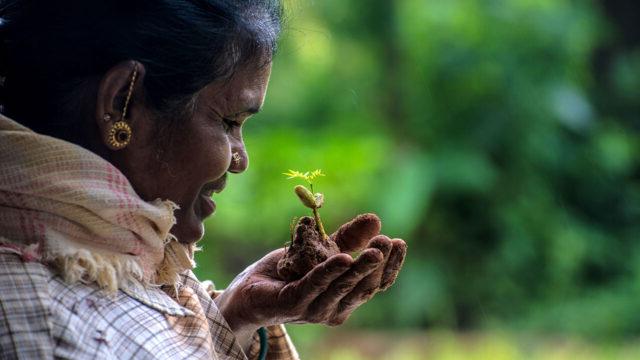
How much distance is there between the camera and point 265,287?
5.20 ft

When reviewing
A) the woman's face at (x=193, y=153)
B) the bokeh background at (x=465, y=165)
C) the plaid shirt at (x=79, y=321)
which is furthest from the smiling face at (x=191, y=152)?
the bokeh background at (x=465, y=165)

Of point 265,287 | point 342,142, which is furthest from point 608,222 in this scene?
point 265,287

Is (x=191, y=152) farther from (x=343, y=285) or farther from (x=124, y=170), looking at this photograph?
(x=343, y=285)

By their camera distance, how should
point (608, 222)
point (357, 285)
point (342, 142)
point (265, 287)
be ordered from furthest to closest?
point (608, 222)
point (342, 142)
point (265, 287)
point (357, 285)

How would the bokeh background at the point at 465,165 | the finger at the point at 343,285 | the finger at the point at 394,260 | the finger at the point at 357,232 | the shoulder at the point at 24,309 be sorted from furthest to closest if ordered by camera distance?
the bokeh background at the point at 465,165
the finger at the point at 357,232
the finger at the point at 394,260
the finger at the point at 343,285
the shoulder at the point at 24,309

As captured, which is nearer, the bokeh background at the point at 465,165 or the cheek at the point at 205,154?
the cheek at the point at 205,154

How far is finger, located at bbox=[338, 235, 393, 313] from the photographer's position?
143 cm

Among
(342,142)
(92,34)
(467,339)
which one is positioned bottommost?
(467,339)

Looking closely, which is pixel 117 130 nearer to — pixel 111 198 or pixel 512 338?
pixel 111 198

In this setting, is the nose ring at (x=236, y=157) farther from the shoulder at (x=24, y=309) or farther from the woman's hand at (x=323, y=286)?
the shoulder at (x=24, y=309)

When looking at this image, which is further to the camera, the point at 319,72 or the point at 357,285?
the point at 319,72

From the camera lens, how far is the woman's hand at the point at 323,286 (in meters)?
1.39

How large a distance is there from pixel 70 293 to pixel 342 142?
4297 millimetres

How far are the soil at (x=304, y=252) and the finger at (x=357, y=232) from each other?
0.05 meters
